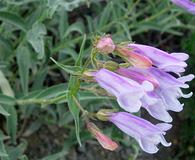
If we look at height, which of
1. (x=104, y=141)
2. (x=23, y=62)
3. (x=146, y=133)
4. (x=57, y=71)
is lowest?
(x=57, y=71)

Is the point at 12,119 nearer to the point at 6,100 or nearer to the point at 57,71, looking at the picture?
the point at 6,100

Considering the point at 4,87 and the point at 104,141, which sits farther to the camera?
the point at 4,87

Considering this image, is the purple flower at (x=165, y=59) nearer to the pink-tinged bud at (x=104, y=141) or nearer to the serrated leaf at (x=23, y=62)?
the pink-tinged bud at (x=104, y=141)

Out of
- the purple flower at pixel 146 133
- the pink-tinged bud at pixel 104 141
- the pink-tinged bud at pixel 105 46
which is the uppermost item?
the pink-tinged bud at pixel 105 46

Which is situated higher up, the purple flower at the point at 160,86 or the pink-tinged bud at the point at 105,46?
the pink-tinged bud at the point at 105,46

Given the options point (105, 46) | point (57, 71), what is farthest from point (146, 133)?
point (57, 71)

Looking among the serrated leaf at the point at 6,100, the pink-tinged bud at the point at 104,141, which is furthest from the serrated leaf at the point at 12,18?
the pink-tinged bud at the point at 104,141

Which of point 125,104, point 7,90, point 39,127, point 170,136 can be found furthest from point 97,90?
point 170,136
